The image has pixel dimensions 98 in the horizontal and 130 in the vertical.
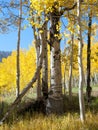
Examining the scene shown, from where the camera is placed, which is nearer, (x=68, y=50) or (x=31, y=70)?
(x=68, y=50)

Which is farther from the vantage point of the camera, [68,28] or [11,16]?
[11,16]

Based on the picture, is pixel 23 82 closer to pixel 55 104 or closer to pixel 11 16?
pixel 11 16

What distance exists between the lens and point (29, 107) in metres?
14.1

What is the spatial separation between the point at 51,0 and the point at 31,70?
38446mm

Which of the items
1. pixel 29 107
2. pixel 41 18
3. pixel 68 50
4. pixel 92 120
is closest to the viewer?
pixel 92 120

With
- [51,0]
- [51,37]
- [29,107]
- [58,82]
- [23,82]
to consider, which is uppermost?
[51,0]

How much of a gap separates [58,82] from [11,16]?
6.19 metres

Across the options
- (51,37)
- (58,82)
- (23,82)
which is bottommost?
(23,82)

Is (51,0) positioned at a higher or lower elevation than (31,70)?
higher

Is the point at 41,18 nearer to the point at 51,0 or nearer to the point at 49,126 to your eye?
the point at 51,0

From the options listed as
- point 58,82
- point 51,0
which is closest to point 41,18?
point 51,0

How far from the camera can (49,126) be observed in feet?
29.4

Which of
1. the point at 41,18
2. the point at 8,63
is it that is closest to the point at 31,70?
the point at 8,63

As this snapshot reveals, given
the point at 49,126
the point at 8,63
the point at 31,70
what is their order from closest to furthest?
the point at 49,126
the point at 31,70
the point at 8,63
